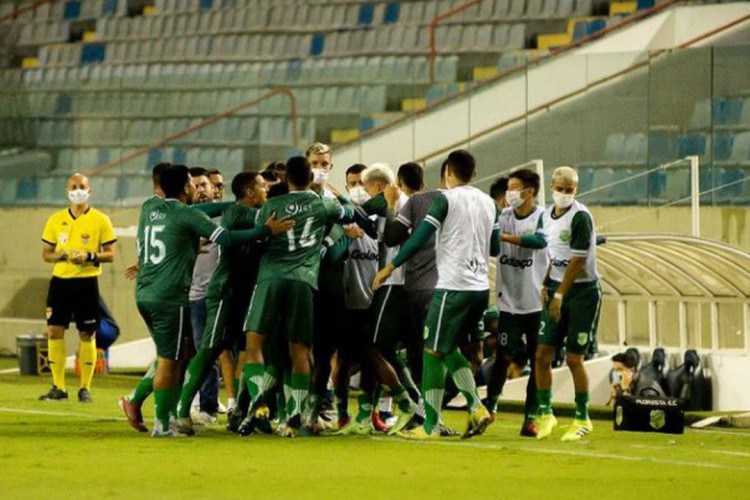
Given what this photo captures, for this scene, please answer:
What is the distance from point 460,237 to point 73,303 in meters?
4.95

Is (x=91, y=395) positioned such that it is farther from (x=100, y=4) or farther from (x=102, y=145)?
(x=100, y=4)

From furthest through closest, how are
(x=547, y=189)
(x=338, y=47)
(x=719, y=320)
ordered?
(x=338, y=47) → (x=547, y=189) → (x=719, y=320)

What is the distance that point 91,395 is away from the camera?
16.2 m

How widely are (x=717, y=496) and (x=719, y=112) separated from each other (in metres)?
11.0

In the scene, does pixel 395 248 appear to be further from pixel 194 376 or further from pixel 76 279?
pixel 76 279

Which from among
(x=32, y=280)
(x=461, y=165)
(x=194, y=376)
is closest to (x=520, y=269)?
(x=461, y=165)

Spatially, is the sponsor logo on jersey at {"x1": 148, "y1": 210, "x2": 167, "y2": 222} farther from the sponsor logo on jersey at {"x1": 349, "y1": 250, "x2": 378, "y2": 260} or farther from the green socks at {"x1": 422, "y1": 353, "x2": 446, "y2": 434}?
the green socks at {"x1": 422, "y1": 353, "x2": 446, "y2": 434}

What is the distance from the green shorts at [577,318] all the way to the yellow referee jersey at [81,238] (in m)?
4.73

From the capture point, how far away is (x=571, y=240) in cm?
1188

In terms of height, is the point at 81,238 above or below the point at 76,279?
above

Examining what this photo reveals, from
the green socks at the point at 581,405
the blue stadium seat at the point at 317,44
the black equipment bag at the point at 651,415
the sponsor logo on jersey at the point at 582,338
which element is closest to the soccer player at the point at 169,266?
the sponsor logo on jersey at the point at 582,338

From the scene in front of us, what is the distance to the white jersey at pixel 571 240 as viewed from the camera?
1184cm

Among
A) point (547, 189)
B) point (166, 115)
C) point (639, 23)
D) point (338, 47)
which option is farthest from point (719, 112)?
point (338, 47)

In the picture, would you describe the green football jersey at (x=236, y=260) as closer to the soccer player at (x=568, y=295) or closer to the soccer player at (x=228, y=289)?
the soccer player at (x=228, y=289)
